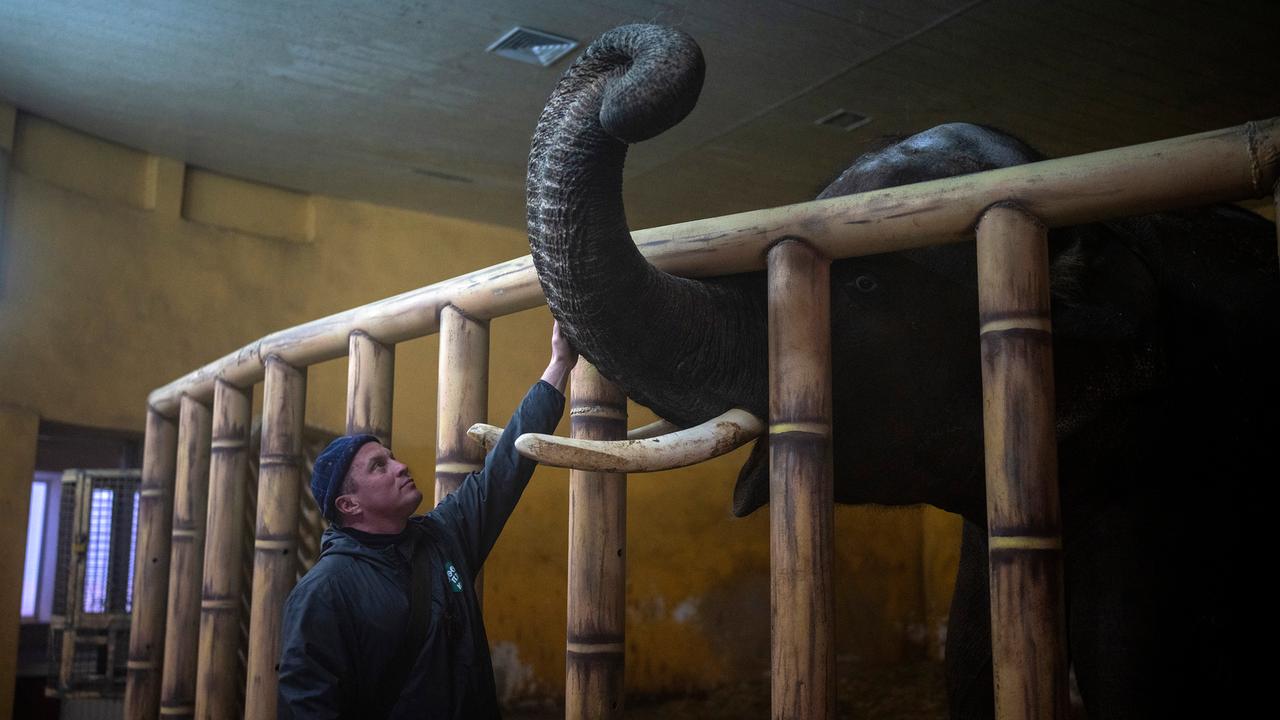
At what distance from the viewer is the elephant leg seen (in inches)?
136

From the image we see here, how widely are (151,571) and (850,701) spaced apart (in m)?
4.88

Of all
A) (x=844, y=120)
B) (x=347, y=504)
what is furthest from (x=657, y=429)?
(x=844, y=120)

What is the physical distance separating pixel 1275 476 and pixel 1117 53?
12.9 feet

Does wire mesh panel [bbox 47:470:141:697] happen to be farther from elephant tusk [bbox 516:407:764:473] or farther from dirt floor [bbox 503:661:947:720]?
elephant tusk [bbox 516:407:764:473]

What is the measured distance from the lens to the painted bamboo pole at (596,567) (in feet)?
8.98

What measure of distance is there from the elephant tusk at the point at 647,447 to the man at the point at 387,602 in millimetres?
459

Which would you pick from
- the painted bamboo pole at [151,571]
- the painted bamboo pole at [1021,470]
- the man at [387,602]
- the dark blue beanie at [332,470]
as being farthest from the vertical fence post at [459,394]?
the painted bamboo pole at [151,571]

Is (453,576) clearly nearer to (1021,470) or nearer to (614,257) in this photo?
(614,257)

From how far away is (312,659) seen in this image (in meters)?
2.30

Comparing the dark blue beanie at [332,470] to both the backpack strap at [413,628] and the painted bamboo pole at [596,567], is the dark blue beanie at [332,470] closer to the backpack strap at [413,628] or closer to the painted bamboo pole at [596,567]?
the backpack strap at [413,628]

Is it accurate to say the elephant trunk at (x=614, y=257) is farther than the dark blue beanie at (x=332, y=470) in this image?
No

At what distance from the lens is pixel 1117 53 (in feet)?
20.1

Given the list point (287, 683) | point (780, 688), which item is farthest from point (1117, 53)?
point (287, 683)

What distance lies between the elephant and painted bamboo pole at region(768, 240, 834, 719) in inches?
5.1
